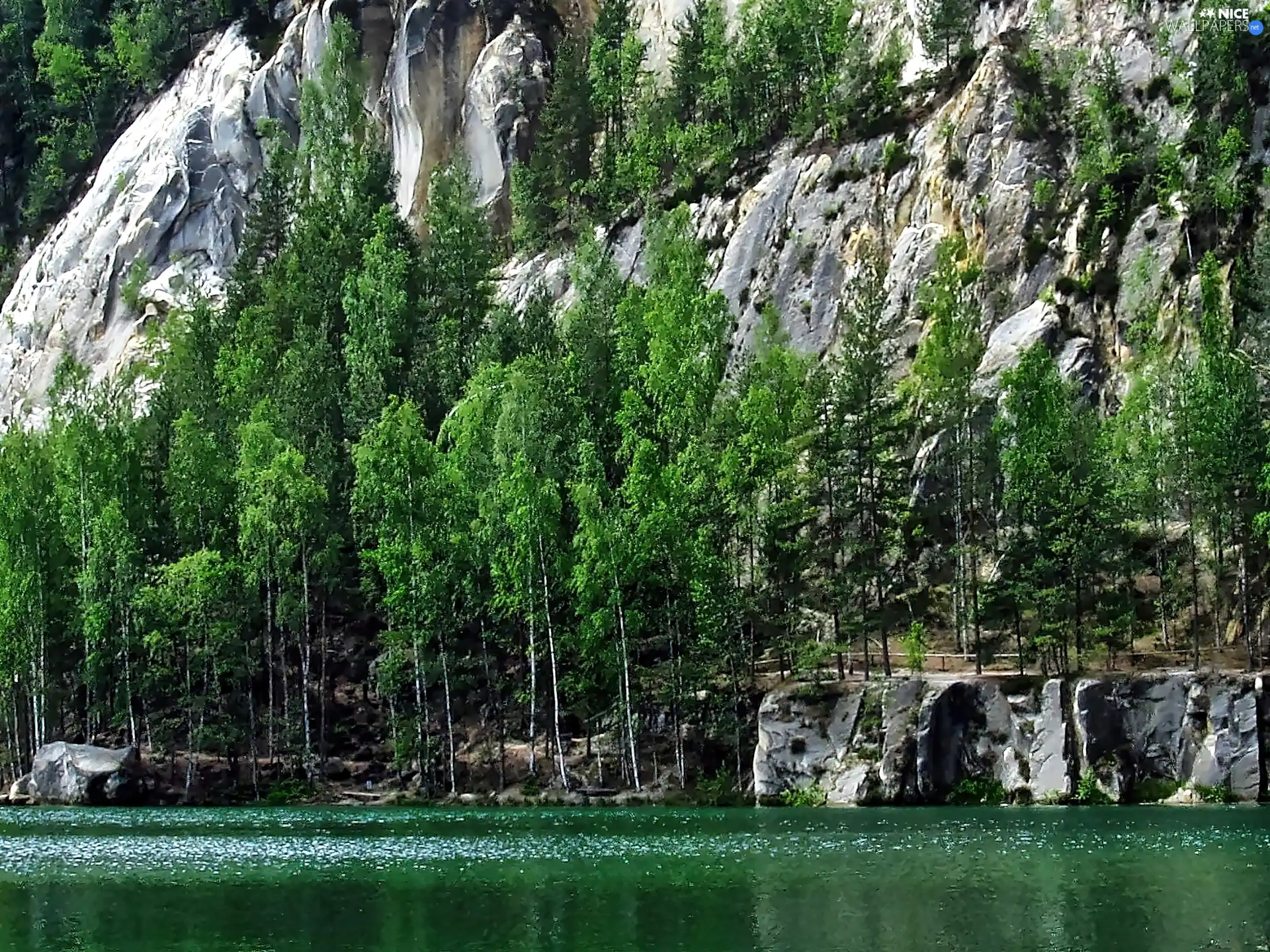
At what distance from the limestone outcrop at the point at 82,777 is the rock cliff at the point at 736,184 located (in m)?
38.6

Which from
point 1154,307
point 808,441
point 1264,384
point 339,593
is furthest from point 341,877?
point 1154,307

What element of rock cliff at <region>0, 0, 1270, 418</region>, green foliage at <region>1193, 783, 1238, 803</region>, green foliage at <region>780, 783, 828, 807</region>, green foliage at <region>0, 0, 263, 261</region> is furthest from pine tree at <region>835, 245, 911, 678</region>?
green foliage at <region>0, 0, 263, 261</region>

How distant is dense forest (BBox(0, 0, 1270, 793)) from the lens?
182ft

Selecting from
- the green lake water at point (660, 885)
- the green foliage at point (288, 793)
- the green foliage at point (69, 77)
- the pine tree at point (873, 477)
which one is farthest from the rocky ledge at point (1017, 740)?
the green foliage at point (69, 77)

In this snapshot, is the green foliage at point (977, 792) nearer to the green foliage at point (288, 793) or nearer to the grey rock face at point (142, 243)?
the green foliage at point (288, 793)

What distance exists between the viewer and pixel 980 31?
3398 inches

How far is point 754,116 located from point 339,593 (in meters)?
41.5

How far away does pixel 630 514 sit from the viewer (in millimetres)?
56438

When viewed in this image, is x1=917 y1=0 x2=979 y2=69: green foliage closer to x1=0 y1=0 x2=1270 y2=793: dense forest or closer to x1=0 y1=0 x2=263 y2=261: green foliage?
x1=0 y1=0 x2=1270 y2=793: dense forest

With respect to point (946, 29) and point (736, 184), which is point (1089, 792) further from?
point (946, 29)

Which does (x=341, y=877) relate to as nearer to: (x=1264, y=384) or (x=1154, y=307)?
(x=1264, y=384)

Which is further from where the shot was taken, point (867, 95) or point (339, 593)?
point (867, 95)

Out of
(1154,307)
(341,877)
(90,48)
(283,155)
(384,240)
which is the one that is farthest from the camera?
(90,48)

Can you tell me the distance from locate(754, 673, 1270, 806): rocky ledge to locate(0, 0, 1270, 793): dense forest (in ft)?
7.73
